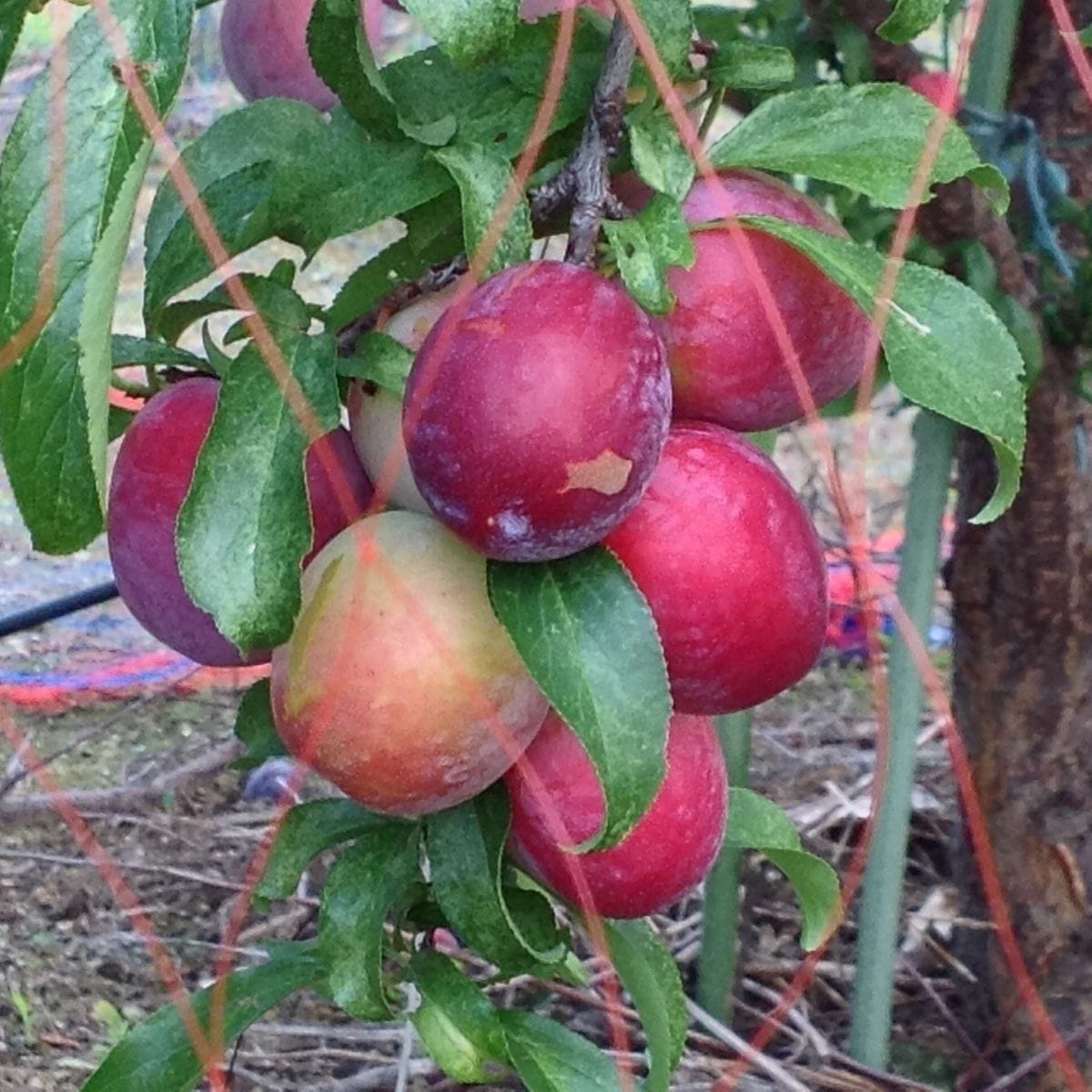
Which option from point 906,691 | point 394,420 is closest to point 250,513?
point 394,420

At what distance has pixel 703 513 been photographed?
15.0 inches

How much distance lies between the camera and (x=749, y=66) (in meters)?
0.44

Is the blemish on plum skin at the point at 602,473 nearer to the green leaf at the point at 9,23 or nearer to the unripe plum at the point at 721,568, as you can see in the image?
the unripe plum at the point at 721,568

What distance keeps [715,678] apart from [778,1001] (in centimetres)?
69

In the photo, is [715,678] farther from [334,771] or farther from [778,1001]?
[778,1001]

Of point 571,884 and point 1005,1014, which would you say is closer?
point 571,884

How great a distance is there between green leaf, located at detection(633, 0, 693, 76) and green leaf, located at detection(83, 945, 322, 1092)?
0.39m

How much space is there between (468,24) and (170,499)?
177mm

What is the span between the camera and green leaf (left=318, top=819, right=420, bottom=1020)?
514mm

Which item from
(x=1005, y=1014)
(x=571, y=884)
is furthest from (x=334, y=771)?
(x=1005, y=1014)

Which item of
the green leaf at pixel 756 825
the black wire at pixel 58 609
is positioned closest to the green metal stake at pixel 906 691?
the green leaf at pixel 756 825

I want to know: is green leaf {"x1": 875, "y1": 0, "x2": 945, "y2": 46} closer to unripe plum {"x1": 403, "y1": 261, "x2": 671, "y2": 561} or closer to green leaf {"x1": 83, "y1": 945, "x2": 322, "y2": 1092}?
unripe plum {"x1": 403, "y1": 261, "x2": 671, "y2": 561}

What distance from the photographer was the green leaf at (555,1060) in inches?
22.4

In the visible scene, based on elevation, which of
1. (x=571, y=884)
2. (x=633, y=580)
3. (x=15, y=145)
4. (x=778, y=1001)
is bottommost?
(x=778, y=1001)
